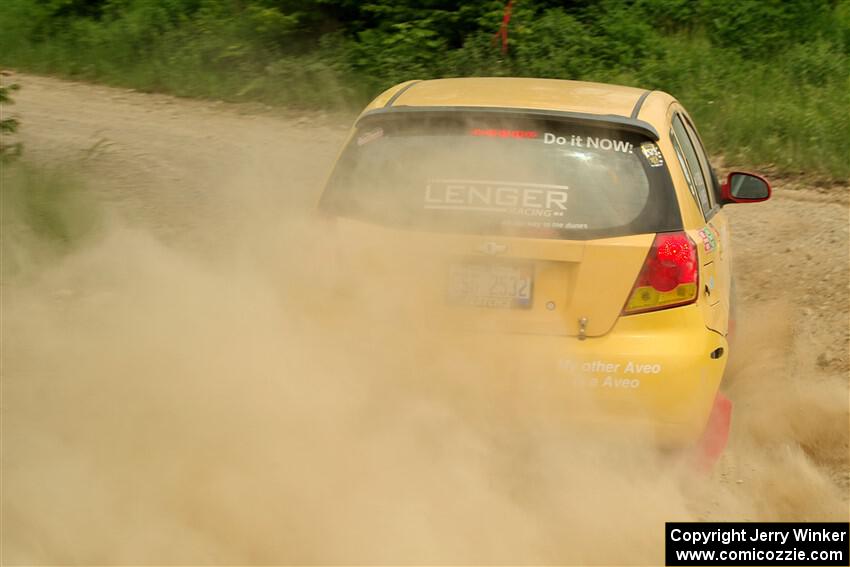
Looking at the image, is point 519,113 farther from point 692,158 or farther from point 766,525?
point 766,525

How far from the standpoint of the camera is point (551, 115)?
180 inches

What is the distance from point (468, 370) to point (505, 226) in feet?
1.97

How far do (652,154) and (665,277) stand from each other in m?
0.54

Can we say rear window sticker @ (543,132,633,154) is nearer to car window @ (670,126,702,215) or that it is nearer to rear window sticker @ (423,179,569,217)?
rear window sticker @ (423,179,569,217)

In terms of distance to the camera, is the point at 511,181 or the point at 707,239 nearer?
the point at 511,181

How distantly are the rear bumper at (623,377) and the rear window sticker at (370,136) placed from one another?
108 centimetres

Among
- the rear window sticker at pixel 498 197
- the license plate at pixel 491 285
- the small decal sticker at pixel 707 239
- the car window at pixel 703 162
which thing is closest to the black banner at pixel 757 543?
the license plate at pixel 491 285

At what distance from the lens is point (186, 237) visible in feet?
26.6

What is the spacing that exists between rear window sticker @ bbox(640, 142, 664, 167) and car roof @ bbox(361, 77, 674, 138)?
8 cm

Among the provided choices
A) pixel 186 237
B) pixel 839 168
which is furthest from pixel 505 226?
pixel 839 168

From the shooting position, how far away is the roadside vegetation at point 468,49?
525 inches

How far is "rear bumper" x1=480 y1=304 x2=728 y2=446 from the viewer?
171 inches

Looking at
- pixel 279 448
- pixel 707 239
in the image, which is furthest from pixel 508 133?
pixel 279 448

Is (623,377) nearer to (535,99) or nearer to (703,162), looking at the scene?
(535,99)
